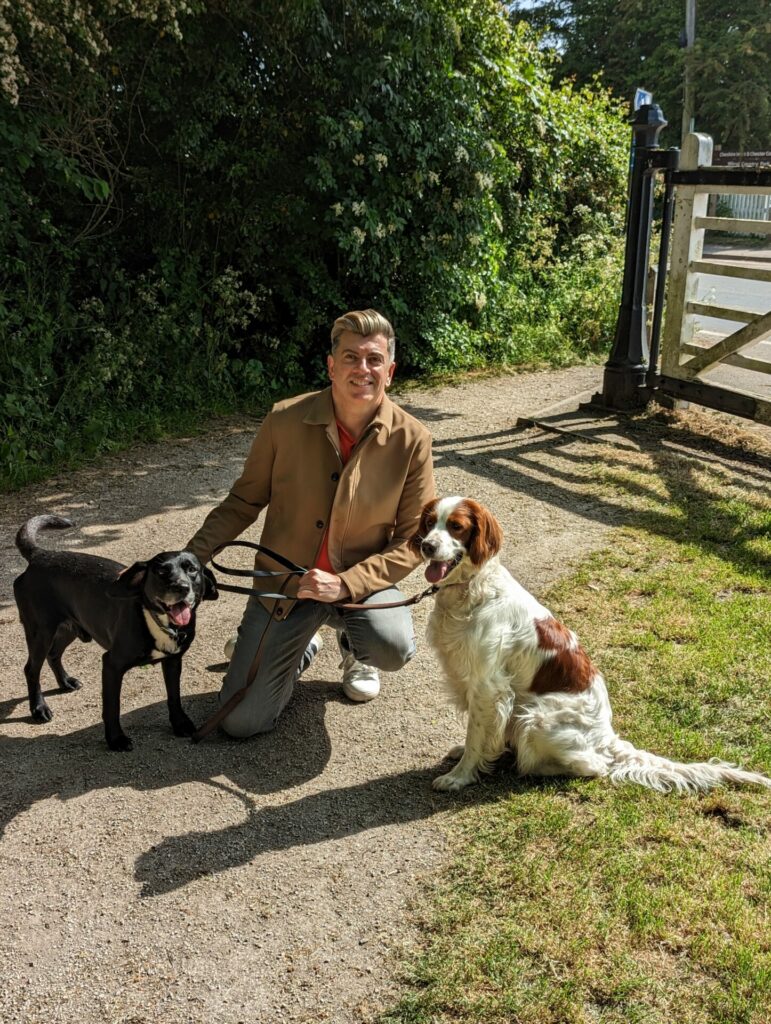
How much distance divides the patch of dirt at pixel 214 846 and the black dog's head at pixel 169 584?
2.36 ft

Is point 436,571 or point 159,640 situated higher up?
point 436,571

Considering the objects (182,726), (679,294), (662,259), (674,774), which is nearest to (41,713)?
(182,726)

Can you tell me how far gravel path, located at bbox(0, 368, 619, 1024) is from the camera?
2477mm

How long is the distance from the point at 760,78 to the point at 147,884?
129 feet

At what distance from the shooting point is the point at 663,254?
8320mm

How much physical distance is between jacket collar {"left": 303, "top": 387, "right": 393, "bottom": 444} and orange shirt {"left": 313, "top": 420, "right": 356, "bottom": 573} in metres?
0.07

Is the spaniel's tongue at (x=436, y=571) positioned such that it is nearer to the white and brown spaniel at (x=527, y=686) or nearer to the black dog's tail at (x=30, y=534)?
the white and brown spaniel at (x=527, y=686)

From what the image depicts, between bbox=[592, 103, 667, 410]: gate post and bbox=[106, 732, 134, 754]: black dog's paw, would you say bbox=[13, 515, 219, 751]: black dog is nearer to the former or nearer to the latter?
bbox=[106, 732, 134, 754]: black dog's paw

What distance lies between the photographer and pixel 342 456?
3646mm

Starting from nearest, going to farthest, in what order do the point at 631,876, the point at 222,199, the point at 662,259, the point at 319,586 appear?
the point at 631,876 < the point at 319,586 < the point at 662,259 < the point at 222,199

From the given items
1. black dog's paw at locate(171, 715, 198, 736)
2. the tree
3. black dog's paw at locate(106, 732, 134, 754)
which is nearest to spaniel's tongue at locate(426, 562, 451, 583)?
black dog's paw at locate(171, 715, 198, 736)

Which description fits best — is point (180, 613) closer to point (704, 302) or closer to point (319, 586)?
point (319, 586)

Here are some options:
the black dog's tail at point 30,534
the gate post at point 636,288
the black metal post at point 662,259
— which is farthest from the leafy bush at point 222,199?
the black dog's tail at point 30,534

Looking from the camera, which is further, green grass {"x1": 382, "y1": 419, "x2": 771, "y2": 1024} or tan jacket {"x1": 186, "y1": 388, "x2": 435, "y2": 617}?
tan jacket {"x1": 186, "y1": 388, "x2": 435, "y2": 617}
